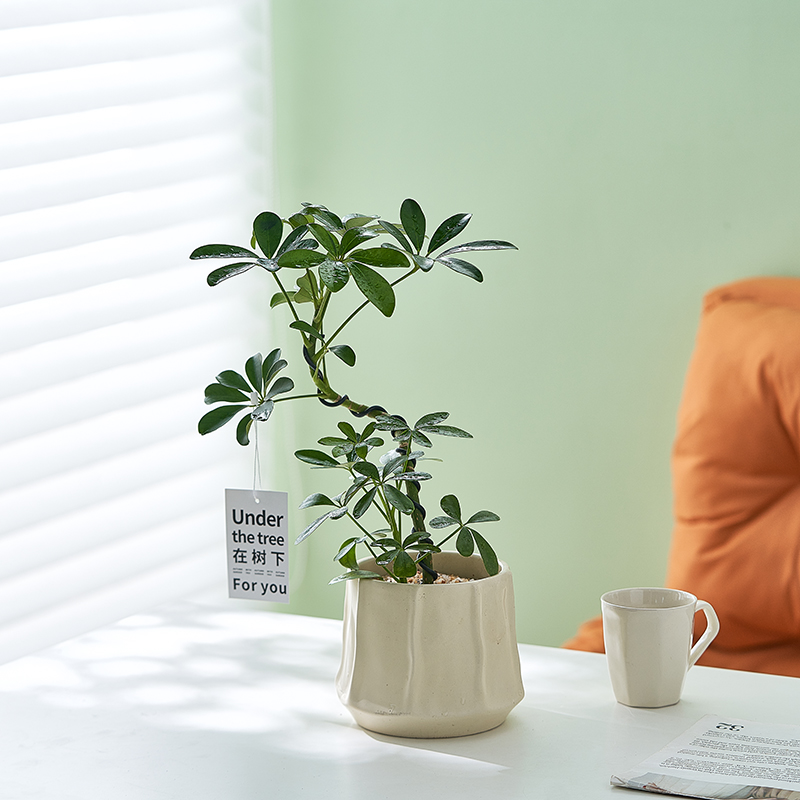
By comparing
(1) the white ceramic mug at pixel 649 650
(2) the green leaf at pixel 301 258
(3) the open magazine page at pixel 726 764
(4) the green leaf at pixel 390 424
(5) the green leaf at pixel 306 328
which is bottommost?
(3) the open magazine page at pixel 726 764

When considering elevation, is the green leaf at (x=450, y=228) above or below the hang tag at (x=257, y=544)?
above

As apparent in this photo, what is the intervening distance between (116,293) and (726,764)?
1.16 meters

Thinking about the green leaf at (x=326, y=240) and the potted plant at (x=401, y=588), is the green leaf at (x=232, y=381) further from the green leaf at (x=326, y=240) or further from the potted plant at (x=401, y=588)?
the green leaf at (x=326, y=240)

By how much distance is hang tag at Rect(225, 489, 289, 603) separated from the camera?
983mm

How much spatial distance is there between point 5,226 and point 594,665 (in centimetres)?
98

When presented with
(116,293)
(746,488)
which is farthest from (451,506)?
(116,293)

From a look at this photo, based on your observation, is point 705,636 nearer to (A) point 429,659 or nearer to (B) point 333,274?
(A) point 429,659

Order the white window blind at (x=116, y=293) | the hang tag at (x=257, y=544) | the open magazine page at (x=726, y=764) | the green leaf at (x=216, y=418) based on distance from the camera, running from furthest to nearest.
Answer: the white window blind at (x=116, y=293)
the hang tag at (x=257, y=544)
the green leaf at (x=216, y=418)
the open magazine page at (x=726, y=764)

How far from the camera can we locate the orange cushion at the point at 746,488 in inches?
52.4

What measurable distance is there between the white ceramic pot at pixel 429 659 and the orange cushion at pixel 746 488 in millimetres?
607

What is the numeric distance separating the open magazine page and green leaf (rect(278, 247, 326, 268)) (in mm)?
439

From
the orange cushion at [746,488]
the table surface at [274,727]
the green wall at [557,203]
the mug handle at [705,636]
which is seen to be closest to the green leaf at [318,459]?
the table surface at [274,727]

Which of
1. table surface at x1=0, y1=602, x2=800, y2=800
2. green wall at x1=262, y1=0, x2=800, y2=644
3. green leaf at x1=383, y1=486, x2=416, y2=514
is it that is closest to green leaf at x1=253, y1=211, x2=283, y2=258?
green leaf at x1=383, y1=486, x2=416, y2=514

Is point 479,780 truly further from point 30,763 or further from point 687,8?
point 687,8
